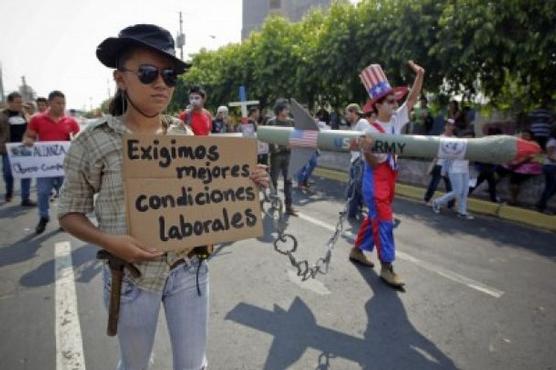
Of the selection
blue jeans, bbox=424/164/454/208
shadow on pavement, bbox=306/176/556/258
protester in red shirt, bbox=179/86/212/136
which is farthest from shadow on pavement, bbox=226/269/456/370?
blue jeans, bbox=424/164/454/208

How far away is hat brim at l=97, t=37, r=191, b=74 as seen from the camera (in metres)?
1.57

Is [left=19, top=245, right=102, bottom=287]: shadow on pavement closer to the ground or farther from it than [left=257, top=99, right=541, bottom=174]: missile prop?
closer to the ground

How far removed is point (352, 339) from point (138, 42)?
2.58 meters

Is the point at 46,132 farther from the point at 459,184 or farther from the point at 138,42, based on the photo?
the point at 459,184

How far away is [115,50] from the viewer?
163cm

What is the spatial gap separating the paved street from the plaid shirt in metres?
1.59

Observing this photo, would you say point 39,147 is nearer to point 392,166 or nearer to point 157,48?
point 392,166

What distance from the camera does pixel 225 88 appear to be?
24.7 m

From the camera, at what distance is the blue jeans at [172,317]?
5.54 ft

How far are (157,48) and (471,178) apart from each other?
7.48 m

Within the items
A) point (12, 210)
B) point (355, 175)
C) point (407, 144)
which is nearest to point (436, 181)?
point (355, 175)

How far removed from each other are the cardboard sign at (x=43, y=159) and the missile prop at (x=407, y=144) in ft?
12.8

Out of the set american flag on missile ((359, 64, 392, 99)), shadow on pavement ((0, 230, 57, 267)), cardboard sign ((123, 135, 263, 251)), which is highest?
american flag on missile ((359, 64, 392, 99))

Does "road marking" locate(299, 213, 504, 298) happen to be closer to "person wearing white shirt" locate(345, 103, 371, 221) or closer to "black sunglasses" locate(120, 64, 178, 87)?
"person wearing white shirt" locate(345, 103, 371, 221)
